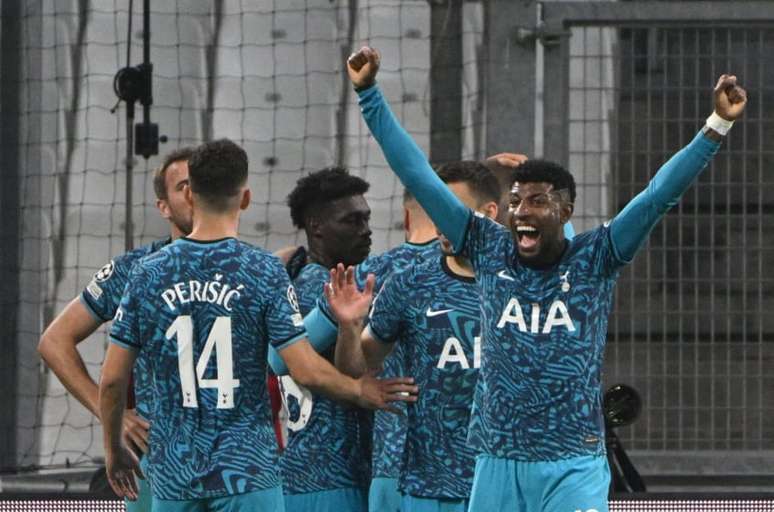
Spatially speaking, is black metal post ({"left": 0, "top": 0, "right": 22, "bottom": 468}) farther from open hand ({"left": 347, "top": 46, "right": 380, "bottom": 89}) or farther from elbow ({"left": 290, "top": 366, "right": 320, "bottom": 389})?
open hand ({"left": 347, "top": 46, "right": 380, "bottom": 89})

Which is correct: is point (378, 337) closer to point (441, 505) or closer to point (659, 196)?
point (441, 505)

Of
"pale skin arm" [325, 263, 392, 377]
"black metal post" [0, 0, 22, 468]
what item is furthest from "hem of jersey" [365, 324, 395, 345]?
"black metal post" [0, 0, 22, 468]

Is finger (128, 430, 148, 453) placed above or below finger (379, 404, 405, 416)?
below

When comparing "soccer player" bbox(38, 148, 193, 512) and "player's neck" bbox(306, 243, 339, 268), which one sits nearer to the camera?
"soccer player" bbox(38, 148, 193, 512)

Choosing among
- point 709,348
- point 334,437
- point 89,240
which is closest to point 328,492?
Result: point 334,437

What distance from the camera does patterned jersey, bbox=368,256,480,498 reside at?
18.9 ft

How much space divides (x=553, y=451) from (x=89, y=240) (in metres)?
4.77

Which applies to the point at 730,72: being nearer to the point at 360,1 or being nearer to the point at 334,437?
the point at 360,1

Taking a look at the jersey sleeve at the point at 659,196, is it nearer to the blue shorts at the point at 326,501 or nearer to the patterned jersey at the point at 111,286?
the blue shorts at the point at 326,501

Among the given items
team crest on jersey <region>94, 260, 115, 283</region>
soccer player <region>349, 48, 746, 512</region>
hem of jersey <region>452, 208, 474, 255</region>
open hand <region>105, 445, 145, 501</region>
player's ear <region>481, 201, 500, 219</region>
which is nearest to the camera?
→ soccer player <region>349, 48, 746, 512</region>

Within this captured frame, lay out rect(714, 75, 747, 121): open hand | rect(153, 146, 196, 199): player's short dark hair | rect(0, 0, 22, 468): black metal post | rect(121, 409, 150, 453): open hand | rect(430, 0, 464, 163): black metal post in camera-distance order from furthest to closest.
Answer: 1. rect(0, 0, 22, 468): black metal post
2. rect(430, 0, 464, 163): black metal post
3. rect(153, 146, 196, 199): player's short dark hair
4. rect(121, 409, 150, 453): open hand
5. rect(714, 75, 747, 121): open hand

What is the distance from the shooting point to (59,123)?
9625 millimetres

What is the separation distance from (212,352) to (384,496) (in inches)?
44.3

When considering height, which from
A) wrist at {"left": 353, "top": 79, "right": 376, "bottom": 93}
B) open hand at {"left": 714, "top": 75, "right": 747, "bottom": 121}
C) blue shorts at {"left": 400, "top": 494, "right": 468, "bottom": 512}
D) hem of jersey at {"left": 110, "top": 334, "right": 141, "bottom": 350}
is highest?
wrist at {"left": 353, "top": 79, "right": 376, "bottom": 93}
